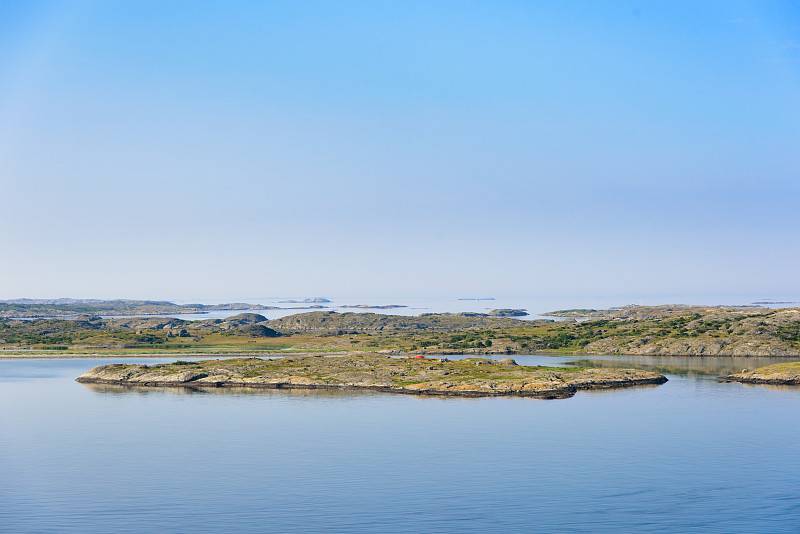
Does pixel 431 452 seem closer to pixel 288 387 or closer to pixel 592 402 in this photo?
pixel 592 402

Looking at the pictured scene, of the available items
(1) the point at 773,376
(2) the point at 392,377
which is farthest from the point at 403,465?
(1) the point at 773,376

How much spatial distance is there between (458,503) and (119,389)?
332 ft

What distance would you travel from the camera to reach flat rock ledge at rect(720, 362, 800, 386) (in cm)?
13675

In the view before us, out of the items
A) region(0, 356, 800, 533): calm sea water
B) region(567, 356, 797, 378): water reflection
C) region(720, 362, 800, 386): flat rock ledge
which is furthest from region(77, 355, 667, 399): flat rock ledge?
region(567, 356, 797, 378): water reflection

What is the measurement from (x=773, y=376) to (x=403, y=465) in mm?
102803

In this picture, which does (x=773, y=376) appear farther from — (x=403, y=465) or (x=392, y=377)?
(x=403, y=465)

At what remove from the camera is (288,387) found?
136125mm

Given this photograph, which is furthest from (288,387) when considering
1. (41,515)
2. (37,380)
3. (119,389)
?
(41,515)

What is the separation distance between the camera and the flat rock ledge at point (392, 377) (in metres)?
126

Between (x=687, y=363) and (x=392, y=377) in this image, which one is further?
(x=687, y=363)

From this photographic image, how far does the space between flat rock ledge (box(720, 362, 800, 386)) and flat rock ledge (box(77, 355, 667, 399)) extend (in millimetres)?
15812

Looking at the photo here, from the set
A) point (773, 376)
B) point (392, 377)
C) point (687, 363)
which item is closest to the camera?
point (392, 377)

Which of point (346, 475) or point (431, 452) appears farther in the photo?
point (431, 452)

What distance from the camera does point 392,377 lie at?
454ft
